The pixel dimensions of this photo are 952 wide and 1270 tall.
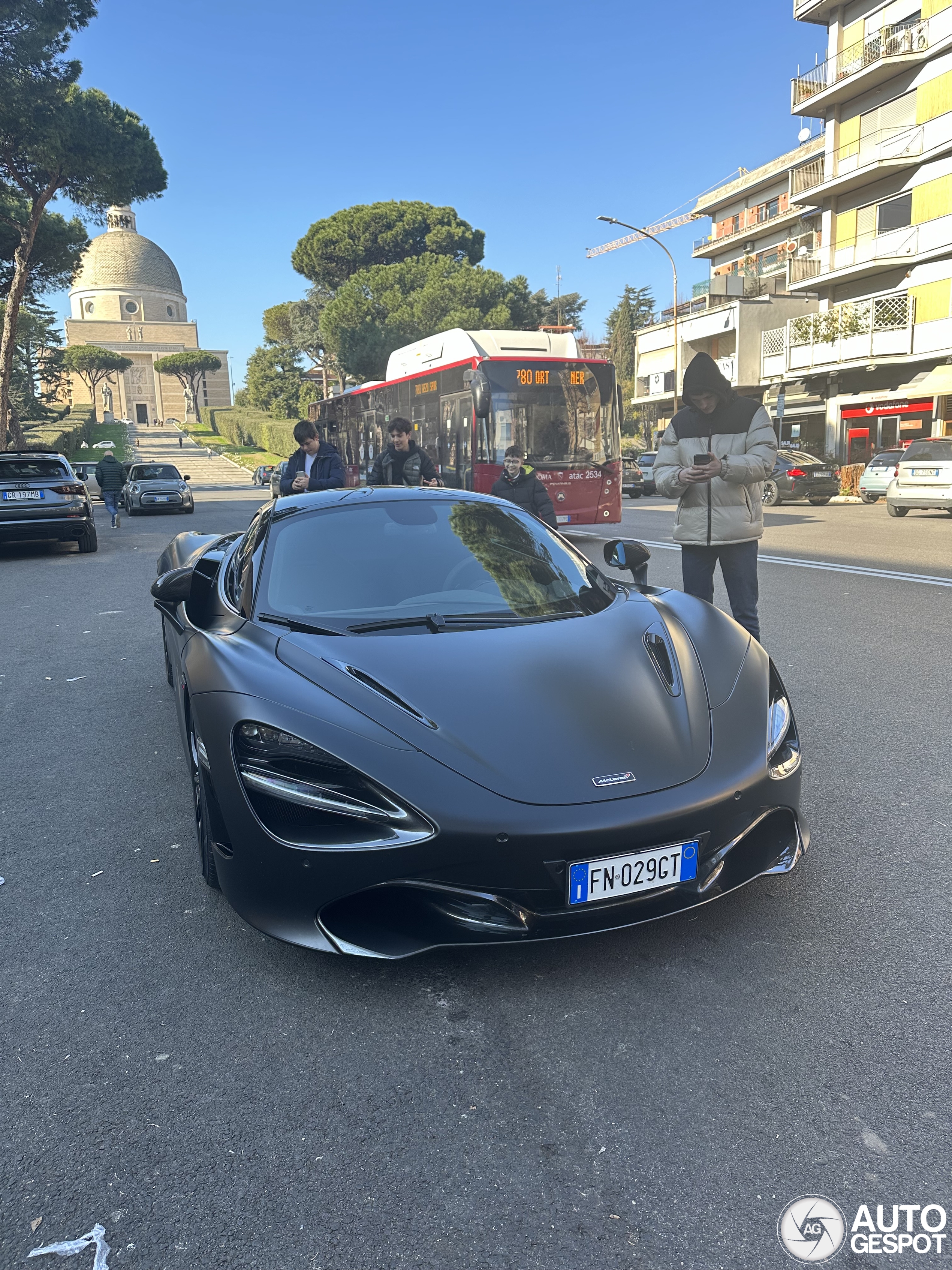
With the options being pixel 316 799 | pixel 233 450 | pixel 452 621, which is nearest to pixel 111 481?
pixel 452 621

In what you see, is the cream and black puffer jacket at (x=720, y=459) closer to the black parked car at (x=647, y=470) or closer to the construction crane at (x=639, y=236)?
the black parked car at (x=647, y=470)

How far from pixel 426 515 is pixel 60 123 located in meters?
27.0

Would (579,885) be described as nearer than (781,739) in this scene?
Yes

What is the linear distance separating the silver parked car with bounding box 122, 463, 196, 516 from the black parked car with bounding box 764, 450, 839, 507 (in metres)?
15.6

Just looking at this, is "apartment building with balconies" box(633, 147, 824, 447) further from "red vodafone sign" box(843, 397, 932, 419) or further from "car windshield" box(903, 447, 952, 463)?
"car windshield" box(903, 447, 952, 463)

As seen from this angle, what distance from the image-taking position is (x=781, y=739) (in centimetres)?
289

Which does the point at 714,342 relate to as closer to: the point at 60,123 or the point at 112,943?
the point at 60,123

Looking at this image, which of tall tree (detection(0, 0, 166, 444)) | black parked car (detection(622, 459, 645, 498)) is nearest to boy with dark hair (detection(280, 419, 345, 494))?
tall tree (detection(0, 0, 166, 444))

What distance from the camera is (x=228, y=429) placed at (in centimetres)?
8931

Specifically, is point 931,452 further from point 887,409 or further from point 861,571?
point 887,409

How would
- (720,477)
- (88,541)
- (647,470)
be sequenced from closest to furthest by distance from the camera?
(720,477) → (88,541) → (647,470)

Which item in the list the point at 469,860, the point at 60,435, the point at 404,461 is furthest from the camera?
the point at 60,435

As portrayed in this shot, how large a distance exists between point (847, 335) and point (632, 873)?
34034mm

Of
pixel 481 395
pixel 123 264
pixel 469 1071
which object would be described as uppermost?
pixel 123 264
